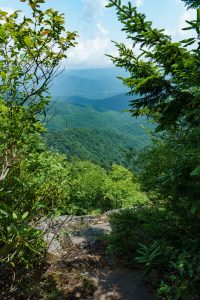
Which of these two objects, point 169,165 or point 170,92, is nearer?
point 169,165

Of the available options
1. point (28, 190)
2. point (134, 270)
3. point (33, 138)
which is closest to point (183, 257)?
point (28, 190)

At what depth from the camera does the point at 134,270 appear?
24.7 ft

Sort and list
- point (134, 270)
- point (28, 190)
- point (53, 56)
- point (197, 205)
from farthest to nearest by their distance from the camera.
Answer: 1. point (134, 270)
2. point (53, 56)
3. point (28, 190)
4. point (197, 205)

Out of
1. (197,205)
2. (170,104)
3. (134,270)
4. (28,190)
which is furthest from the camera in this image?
(134,270)

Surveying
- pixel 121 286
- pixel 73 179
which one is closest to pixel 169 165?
pixel 73 179

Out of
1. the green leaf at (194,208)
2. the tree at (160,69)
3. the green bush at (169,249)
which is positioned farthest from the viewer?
the tree at (160,69)

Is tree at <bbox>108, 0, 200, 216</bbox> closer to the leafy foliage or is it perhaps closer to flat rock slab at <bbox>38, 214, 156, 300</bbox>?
the leafy foliage

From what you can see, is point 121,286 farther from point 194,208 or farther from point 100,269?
point 194,208

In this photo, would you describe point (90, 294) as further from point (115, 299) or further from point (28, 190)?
point (28, 190)

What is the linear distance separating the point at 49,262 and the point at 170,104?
5.00 m

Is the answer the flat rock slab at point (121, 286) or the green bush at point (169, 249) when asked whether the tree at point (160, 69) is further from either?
the flat rock slab at point (121, 286)

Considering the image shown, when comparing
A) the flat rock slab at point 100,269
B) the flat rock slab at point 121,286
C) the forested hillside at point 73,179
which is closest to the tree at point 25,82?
the forested hillside at point 73,179

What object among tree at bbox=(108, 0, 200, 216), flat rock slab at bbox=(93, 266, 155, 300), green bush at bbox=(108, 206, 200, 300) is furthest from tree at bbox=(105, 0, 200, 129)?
flat rock slab at bbox=(93, 266, 155, 300)

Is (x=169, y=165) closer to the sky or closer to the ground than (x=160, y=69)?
closer to the ground
